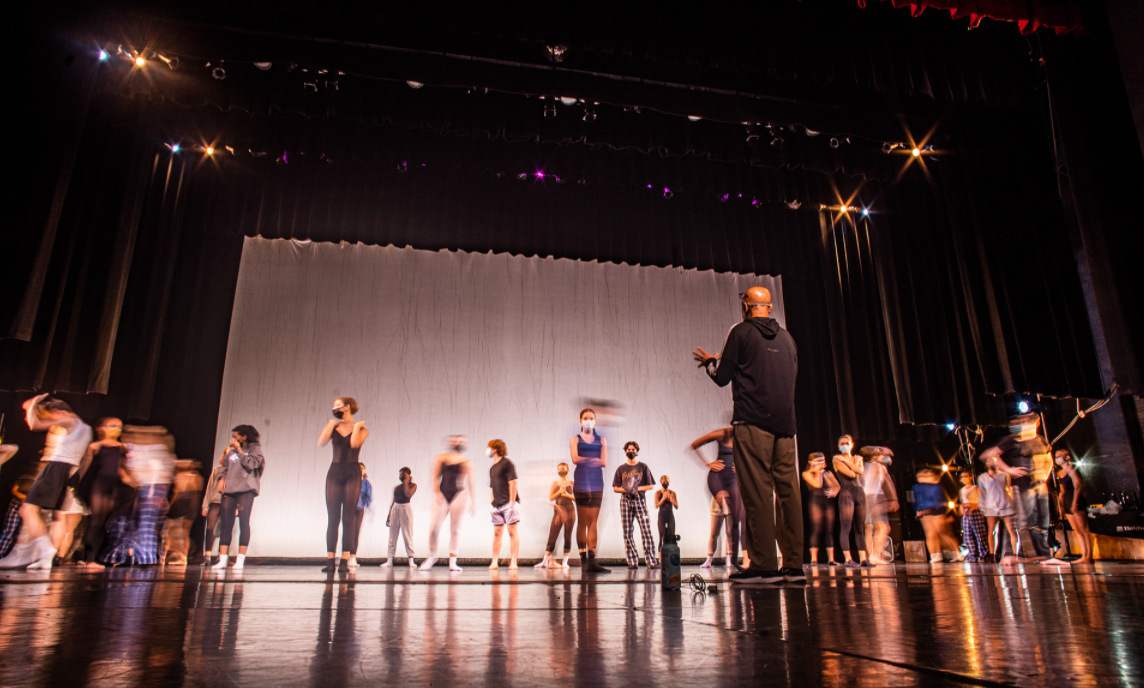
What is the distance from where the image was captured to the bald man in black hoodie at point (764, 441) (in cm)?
267

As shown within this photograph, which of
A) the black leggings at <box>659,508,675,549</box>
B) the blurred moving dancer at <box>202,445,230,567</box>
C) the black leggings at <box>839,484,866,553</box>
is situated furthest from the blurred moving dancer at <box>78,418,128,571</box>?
the black leggings at <box>839,484,866,553</box>

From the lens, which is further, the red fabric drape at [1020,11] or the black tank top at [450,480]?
the black tank top at [450,480]

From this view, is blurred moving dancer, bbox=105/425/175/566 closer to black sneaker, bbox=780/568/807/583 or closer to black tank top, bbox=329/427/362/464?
black tank top, bbox=329/427/362/464

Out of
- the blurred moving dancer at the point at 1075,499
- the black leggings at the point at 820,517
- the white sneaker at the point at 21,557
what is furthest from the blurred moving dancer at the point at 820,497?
the white sneaker at the point at 21,557

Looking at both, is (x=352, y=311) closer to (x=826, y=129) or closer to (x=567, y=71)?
(x=567, y=71)

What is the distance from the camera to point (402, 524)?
6.72m

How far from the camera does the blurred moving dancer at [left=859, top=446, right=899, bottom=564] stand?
6535 mm

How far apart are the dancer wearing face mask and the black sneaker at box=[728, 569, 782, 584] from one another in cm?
418

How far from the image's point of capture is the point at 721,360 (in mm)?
2832

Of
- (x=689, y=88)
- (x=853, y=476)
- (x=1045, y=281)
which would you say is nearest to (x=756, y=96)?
(x=689, y=88)

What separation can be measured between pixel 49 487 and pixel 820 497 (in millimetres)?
6583

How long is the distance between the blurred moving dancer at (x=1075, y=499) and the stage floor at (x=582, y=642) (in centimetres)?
484

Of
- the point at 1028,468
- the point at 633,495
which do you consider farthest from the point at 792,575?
the point at 1028,468

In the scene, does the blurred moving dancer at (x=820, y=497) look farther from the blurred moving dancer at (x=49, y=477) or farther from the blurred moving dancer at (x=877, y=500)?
the blurred moving dancer at (x=49, y=477)
